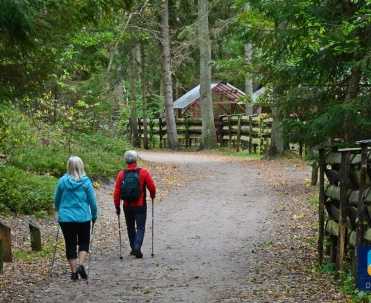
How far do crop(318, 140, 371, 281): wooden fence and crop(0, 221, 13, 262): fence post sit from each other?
4433 mm

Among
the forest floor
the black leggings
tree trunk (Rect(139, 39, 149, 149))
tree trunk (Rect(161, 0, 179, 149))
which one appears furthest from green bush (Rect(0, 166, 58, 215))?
tree trunk (Rect(139, 39, 149, 149))

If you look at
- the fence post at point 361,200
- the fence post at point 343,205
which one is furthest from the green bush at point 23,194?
the fence post at point 361,200

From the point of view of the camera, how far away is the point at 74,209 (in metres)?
9.53

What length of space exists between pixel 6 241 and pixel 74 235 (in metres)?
1.16

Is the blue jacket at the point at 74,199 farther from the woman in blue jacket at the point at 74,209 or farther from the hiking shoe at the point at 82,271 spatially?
the hiking shoe at the point at 82,271

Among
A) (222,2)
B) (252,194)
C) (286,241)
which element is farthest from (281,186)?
(222,2)

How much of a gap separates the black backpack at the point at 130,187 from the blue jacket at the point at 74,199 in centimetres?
159

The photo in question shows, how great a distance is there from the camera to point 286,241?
12227mm

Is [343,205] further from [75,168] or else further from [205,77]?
[205,77]

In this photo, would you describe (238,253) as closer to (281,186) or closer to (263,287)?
(263,287)

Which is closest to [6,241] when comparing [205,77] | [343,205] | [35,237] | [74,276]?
[35,237]

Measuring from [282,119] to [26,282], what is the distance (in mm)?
6484

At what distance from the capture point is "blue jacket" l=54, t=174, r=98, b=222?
952 cm

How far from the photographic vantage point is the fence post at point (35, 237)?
35.7 ft
